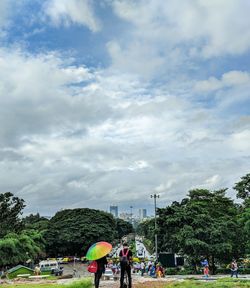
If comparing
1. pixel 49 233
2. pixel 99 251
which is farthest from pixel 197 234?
pixel 49 233

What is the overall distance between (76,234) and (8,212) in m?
25.7

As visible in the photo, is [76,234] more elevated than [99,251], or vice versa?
[76,234]

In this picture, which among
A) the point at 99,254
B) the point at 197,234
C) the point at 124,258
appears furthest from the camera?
the point at 197,234

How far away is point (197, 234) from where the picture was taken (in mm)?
40969

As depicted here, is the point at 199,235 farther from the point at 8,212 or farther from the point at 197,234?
the point at 8,212

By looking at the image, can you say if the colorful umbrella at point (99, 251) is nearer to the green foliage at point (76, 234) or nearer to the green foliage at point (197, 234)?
the green foliage at point (197, 234)

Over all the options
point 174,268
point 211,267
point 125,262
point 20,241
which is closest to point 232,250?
point 211,267

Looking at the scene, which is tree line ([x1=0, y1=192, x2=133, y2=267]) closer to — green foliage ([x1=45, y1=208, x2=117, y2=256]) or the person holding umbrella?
green foliage ([x1=45, y1=208, x2=117, y2=256])

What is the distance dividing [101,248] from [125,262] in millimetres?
914

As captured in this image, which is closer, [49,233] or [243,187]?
[243,187]

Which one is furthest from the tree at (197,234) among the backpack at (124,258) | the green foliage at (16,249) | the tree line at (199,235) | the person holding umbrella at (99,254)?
the backpack at (124,258)

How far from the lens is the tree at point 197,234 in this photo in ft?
133

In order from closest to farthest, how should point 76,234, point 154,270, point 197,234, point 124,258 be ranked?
point 124,258, point 154,270, point 197,234, point 76,234

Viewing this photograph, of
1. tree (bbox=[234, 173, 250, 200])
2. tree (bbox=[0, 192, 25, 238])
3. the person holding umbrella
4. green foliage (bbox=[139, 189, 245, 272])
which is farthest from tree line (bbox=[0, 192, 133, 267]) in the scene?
the person holding umbrella
